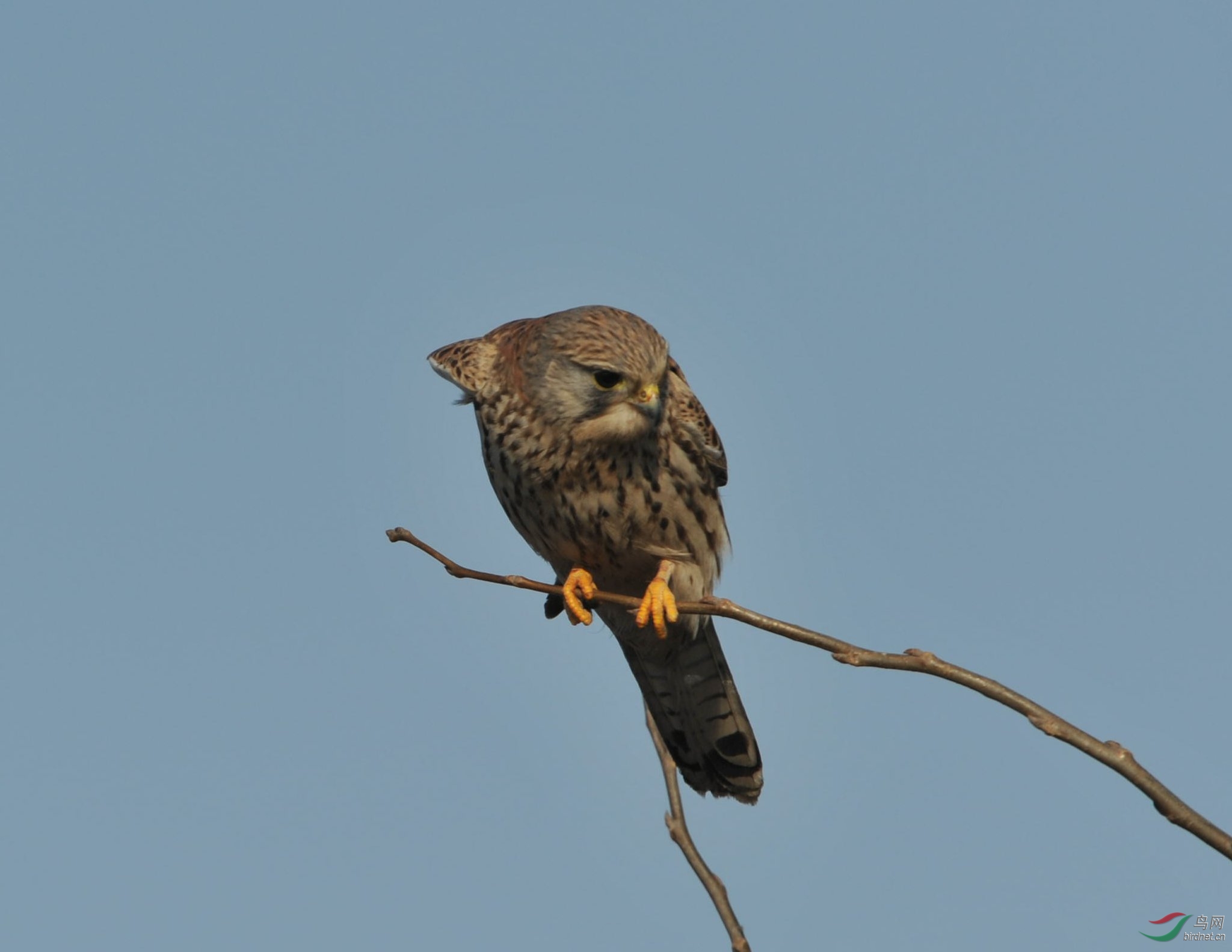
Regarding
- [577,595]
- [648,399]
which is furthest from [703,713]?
[648,399]

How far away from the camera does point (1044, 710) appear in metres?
3.17

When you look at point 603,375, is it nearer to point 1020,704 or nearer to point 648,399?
point 648,399

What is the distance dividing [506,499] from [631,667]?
1.13 m

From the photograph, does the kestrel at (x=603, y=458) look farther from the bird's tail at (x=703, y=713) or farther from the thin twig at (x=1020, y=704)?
the thin twig at (x=1020, y=704)

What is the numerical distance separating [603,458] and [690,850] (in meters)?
1.86

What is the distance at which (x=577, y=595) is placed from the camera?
233 inches

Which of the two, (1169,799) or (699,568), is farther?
(699,568)

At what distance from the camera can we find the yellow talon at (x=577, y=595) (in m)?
5.88

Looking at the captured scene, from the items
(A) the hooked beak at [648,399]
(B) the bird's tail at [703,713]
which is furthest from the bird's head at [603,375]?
(B) the bird's tail at [703,713]

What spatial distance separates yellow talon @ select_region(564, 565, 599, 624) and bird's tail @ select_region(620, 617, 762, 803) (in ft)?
2.13

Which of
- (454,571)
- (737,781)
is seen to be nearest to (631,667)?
(737,781)

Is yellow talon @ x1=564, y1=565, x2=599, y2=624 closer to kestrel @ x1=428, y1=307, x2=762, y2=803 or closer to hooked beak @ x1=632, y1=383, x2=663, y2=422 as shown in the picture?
kestrel @ x1=428, y1=307, x2=762, y2=803

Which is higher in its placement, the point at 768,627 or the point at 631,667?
the point at 631,667

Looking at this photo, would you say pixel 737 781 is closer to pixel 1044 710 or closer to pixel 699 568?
pixel 699 568
